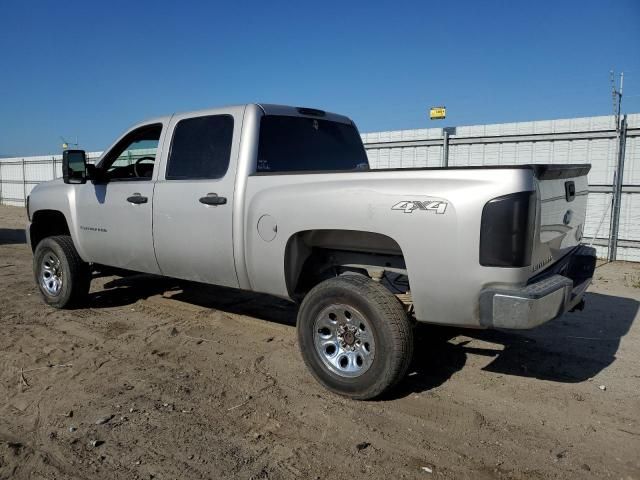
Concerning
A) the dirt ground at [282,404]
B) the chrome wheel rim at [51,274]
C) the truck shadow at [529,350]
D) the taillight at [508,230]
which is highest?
the taillight at [508,230]

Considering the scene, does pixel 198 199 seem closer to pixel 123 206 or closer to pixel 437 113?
pixel 123 206

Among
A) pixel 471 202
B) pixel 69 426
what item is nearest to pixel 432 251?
pixel 471 202

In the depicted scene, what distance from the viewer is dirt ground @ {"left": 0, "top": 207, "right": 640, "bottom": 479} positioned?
290 cm

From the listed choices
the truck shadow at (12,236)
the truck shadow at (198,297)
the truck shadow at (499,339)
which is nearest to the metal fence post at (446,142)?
the truck shadow at (499,339)

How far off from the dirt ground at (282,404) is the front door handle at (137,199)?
129 centimetres

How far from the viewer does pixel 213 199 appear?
14.1 ft

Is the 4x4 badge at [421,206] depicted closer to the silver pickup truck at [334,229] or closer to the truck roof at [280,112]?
the silver pickup truck at [334,229]

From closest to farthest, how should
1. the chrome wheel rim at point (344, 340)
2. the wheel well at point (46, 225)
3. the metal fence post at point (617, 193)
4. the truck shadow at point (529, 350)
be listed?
the chrome wheel rim at point (344, 340) → the truck shadow at point (529, 350) → the wheel well at point (46, 225) → the metal fence post at point (617, 193)

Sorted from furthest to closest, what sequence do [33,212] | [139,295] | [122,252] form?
1. [139,295]
2. [33,212]
3. [122,252]

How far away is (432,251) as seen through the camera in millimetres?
3184

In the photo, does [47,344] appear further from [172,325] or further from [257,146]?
[257,146]

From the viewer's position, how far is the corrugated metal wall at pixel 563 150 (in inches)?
370

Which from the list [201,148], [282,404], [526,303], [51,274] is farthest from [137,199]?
[526,303]

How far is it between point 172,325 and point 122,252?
90 centimetres
